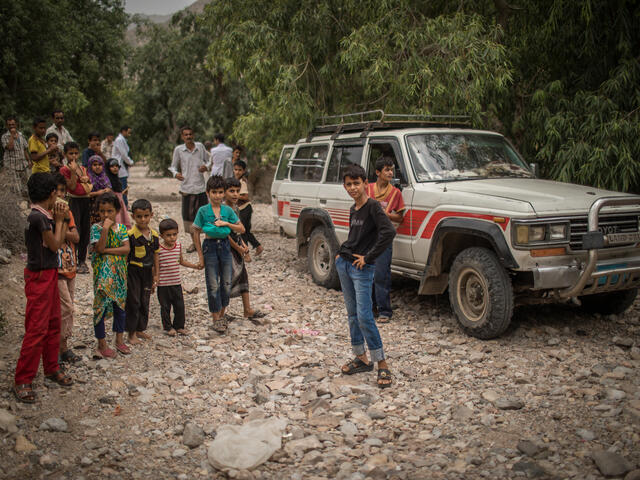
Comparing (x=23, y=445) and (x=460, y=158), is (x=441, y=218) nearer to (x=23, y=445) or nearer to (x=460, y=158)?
(x=460, y=158)

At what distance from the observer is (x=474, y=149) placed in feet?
21.9

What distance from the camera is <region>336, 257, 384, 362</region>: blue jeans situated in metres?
4.61

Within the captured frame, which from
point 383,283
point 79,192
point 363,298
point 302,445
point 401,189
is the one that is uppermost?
point 401,189

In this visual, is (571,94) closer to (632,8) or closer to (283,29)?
(632,8)

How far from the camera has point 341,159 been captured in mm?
7703

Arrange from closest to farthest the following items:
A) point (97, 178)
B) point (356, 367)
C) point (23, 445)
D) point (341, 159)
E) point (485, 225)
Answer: point (23, 445) < point (356, 367) < point (485, 225) < point (341, 159) < point (97, 178)

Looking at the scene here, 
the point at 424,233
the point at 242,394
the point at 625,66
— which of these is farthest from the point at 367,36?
the point at 242,394

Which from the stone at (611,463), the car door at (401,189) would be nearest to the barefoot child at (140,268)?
the car door at (401,189)

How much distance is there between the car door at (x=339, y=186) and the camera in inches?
289

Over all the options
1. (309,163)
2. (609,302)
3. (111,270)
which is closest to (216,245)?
(111,270)

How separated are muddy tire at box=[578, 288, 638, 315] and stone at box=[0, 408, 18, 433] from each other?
18.4 feet

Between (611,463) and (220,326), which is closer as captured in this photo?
(611,463)

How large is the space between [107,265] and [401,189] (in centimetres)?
320

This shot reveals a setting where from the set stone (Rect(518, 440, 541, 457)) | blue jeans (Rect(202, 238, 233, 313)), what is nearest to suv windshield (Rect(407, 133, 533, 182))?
blue jeans (Rect(202, 238, 233, 313))
